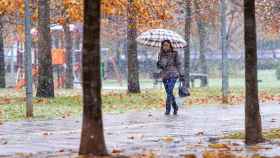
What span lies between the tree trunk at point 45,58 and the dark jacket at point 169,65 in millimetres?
6941

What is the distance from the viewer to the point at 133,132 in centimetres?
1465

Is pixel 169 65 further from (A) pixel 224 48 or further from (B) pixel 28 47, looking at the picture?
(A) pixel 224 48

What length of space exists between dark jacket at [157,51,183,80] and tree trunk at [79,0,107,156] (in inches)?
369

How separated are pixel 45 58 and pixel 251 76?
15.1 metres

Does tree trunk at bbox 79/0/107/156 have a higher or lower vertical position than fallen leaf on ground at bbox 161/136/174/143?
higher

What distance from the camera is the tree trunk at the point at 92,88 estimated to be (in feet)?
32.6

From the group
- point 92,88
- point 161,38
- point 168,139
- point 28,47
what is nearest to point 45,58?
point 161,38

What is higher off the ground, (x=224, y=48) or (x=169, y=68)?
(x=224, y=48)

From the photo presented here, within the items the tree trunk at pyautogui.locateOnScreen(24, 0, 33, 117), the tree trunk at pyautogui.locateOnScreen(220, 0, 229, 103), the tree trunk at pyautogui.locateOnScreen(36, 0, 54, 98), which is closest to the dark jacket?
the tree trunk at pyautogui.locateOnScreen(24, 0, 33, 117)

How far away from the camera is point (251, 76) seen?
11562 mm

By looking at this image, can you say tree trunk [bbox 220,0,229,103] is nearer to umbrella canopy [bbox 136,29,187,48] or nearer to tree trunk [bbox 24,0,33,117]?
umbrella canopy [bbox 136,29,187,48]

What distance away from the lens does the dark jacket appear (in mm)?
19359

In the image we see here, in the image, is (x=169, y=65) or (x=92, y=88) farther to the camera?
(x=169, y=65)

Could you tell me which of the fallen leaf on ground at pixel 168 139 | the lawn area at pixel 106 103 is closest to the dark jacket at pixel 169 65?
the lawn area at pixel 106 103
